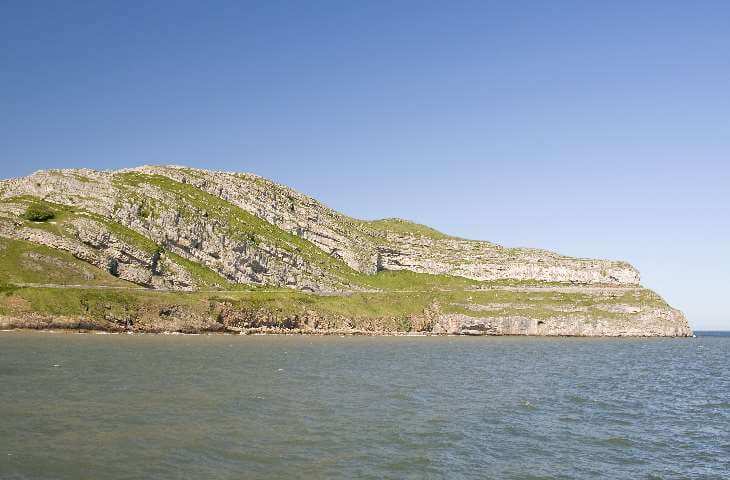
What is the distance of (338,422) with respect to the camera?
33.2m

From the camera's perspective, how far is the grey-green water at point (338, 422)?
24.2 meters

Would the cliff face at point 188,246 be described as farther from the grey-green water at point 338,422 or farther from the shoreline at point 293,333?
the grey-green water at point 338,422

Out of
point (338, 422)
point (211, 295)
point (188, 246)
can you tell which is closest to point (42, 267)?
point (211, 295)

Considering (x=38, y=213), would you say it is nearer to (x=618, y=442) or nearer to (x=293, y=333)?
(x=293, y=333)

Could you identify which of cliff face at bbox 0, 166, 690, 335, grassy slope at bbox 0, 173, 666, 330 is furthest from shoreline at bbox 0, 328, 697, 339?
grassy slope at bbox 0, 173, 666, 330

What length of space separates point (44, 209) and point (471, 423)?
446 feet

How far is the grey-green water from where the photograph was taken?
24.2 metres

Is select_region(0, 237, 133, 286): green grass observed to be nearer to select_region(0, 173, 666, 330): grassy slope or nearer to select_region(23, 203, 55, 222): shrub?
select_region(0, 173, 666, 330): grassy slope

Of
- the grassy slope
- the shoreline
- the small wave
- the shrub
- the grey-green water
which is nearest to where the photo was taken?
the grey-green water

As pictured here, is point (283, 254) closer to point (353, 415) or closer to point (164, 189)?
point (164, 189)

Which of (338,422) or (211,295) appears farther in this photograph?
(211,295)

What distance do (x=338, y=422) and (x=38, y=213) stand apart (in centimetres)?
12853

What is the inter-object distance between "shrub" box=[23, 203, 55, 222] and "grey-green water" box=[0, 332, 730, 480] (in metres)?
80.9

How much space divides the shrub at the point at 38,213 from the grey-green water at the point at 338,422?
80937 mm
